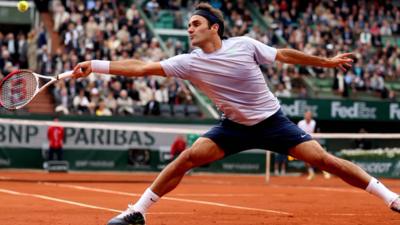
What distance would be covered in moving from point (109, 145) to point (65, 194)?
36.1 feet

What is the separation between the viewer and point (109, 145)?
2694 centimetres

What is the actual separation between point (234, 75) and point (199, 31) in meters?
0.55

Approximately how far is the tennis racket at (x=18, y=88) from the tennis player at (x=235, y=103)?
1.02 metres

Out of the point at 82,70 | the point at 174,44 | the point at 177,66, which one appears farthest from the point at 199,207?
the point at 174,44

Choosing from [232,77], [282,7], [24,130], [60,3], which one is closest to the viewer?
[232,77]

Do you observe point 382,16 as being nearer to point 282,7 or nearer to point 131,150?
point 282,7

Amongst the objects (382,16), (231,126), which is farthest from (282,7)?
(231,126)

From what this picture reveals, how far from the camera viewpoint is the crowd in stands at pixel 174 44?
27953 mm

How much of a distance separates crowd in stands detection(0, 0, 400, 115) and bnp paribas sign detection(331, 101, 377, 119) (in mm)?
1121

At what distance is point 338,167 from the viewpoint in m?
8.98

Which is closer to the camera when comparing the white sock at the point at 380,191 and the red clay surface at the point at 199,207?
the white sock at the point at 380,191

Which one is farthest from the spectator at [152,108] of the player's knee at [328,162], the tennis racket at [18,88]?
the player's knee at [328,162]

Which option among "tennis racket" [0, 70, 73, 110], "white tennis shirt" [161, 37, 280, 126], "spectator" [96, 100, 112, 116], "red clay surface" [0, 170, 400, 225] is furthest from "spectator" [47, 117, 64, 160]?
"white tennis shirt" [161, 37, 280, 126]

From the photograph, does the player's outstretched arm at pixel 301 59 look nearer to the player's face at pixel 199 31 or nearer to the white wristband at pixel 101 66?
the player's face at pixel 199 31
